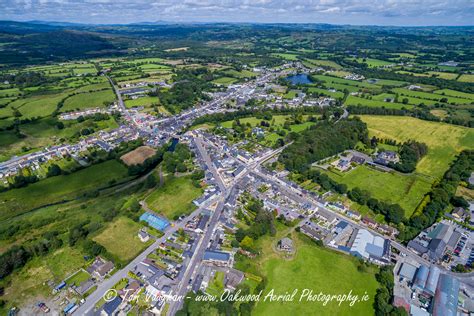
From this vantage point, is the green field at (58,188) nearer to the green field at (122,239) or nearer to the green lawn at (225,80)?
the green field at (122,239)

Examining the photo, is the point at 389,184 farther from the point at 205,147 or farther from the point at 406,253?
the point at 205,147

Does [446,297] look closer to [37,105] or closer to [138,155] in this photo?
[138,155]

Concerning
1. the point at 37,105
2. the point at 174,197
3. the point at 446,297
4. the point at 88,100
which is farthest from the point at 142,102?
the point at 446,297

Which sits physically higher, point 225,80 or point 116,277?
point 116,277

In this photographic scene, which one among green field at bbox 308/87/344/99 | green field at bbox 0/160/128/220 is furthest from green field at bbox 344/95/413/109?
green field at bbox 0/160/128/220

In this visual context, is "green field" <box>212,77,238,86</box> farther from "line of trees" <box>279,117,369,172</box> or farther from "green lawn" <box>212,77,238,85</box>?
"line of trees" <box>279,117,369,172</box>

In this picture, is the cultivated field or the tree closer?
the tree
